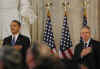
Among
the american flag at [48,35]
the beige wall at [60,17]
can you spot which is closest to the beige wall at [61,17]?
the beige wall at [60,17]

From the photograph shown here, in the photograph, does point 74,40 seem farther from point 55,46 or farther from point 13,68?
point 13,68

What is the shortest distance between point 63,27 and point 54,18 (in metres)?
0.78

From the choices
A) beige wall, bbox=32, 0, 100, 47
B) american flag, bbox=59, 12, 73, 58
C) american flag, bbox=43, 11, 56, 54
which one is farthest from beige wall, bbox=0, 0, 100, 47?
american flag, bbox=43, 11, 56, 54

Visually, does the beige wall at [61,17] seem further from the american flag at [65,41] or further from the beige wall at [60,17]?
the american flag at [65,41]

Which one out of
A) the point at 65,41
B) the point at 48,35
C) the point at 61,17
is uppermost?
the point at 61,17

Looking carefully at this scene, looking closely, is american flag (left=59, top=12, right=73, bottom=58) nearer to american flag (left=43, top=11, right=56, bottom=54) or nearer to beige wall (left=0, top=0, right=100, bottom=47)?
american flag (left=43, top=11, right=56, bottom=54)

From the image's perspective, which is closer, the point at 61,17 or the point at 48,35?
the point at 48,35

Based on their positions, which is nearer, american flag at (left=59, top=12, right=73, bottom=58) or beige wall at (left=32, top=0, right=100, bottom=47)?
american flag at (left=59, top=12, right=73, bottom=58)

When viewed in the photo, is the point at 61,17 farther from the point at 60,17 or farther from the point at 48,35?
the point at 48,35

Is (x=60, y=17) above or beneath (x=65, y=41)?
above

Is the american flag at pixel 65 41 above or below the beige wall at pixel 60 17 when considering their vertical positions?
below

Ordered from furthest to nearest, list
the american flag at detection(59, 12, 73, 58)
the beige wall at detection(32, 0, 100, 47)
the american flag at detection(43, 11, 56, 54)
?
the beige wall at detection(32, 0, 100, 47), the american flag at detection(43, 11, 56, 54), the american flag at detection(59, 12, 73, 58)

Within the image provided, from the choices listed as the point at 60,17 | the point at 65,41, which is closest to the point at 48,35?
the point at 65,41

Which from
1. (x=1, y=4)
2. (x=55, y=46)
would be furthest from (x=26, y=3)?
(x=55, y=46)
